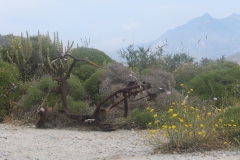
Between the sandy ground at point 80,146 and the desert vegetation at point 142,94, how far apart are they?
0.28 m

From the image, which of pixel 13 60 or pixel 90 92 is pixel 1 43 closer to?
pixel 13 60

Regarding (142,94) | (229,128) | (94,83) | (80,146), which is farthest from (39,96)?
(229,128)

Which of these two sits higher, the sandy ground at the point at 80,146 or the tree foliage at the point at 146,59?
the tree foliage at the point at 146,59

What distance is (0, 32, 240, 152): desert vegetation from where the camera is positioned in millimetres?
6113

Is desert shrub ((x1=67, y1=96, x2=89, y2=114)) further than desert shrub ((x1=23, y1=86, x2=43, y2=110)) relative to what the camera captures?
No

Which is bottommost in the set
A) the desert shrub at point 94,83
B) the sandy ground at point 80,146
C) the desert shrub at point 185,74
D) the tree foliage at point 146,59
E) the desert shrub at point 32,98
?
the sandy ground at point 80,146

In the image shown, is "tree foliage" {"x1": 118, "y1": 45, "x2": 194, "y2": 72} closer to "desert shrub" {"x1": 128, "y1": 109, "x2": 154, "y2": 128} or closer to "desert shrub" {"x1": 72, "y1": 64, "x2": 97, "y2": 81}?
"desert shrub" {"x1": 72, "y1": 64, "x2": 97, "y2": 81}

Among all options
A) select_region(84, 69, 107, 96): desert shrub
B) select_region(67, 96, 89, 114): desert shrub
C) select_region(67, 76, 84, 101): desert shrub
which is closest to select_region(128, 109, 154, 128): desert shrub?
select_region(67, 96, 89, 114): desert shrub

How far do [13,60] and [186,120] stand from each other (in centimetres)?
742

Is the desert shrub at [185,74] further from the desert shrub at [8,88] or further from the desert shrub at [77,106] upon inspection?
the desert shrub at [8,88]

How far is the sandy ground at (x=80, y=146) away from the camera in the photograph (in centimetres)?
554

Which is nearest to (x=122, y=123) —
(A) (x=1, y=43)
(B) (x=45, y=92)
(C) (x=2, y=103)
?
(B) (x=45, y=92)

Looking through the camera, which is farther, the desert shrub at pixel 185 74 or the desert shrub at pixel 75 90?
the desert shrub at pixel 185 74

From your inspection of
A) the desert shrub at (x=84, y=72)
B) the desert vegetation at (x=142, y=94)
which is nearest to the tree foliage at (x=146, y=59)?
the desert vegetation at (x=142, y=94)
